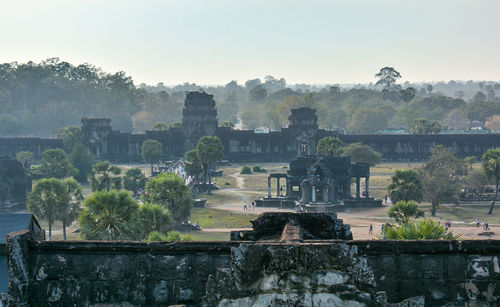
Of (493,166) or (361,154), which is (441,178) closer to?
(493,166)

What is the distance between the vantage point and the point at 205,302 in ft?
21.3

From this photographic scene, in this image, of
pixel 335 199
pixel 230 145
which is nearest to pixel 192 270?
pixel 335 199

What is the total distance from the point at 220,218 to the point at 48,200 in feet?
59.5

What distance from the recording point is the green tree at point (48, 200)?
48.7 metres

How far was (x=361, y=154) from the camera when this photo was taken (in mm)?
105312

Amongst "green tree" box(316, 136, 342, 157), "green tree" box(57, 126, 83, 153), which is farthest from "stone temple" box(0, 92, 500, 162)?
"green tree" box(316, 136, 342, 157)

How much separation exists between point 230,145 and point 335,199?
51.4 meters

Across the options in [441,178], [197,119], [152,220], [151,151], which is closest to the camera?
[152,220]

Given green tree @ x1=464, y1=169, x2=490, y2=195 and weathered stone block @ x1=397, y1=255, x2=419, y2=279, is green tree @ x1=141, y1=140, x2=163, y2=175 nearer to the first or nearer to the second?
green tree @ x1=464, y1=169, x2=490, y2=195

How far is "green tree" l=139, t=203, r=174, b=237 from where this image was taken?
3934cm

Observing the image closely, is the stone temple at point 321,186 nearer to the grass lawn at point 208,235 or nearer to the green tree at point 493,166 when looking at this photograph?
the green tree at point 493,166

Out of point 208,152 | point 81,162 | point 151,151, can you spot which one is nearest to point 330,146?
point 208,152

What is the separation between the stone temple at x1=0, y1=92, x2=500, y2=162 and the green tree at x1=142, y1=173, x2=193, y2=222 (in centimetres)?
6553

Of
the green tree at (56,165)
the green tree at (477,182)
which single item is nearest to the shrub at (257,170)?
the green tree at (56,165)
